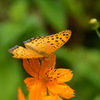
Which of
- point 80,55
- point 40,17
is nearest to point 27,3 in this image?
point 40,17

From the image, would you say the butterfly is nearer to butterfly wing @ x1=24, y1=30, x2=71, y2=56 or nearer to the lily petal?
butterfly wing @ x1=24, y1=30, x2=71, y2=56

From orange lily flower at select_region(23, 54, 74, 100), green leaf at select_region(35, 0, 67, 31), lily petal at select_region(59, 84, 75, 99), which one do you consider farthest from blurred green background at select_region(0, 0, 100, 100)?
lily petal at select_region(59, 84, 75, 99)

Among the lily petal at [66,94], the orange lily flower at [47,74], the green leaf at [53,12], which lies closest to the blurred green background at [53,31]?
the green leaf at [53,12]

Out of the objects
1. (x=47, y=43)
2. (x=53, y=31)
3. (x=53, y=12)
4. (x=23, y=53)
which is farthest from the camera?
(x=53, y=31)

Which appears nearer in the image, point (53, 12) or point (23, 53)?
point (23, 53)

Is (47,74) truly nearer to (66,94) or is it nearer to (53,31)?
(66,94)

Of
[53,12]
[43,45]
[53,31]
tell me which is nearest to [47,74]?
[43,45]

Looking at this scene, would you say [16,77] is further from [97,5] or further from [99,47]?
[97,5]
